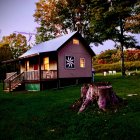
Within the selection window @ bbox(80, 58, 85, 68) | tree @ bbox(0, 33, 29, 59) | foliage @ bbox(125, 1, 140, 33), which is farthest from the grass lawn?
tree @ bbox(0, 33, 29, 59)

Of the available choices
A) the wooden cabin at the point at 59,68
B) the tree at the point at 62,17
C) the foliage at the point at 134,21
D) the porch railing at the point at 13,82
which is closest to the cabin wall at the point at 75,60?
the wooden cabin at the point at 59,68

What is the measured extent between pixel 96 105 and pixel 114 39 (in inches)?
1001

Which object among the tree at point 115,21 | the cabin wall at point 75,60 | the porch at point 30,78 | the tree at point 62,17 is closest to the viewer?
the porch at point 30,78

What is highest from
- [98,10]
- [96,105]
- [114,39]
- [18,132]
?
[98,10]

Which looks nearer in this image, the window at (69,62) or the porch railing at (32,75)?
the porch railing at (32,75)

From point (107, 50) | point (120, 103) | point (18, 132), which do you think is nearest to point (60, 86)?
point (120, 103)

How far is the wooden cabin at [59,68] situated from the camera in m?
27.7

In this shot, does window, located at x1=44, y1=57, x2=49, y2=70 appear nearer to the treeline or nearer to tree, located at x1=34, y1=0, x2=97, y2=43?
tree, located at x1=34, y1=0, x2=97, y2=43

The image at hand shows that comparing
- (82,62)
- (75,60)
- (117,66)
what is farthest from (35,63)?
(117,66)

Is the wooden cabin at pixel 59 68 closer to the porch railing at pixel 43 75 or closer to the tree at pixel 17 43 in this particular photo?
the porch railing at pixel 43 75

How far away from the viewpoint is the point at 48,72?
28.0 meters

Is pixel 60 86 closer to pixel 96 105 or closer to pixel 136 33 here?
pixel 136 33

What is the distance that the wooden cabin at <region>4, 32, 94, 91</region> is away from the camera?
27.7 m

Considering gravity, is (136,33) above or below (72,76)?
above
